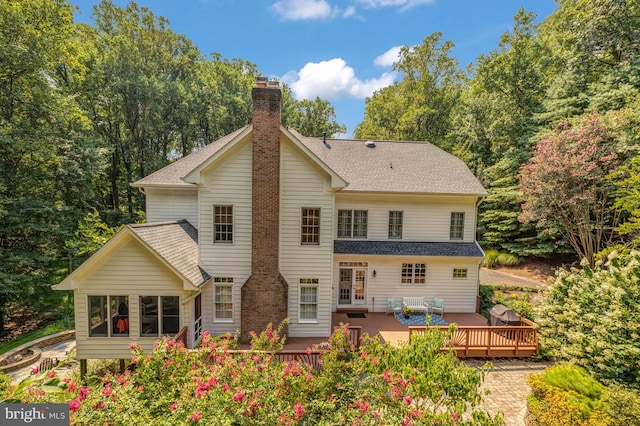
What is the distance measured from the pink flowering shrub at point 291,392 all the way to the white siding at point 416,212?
8.91 meters

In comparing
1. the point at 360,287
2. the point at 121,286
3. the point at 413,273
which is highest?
the point at 121,286

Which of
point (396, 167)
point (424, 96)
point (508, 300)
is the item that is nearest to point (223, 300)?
point (396, 167)

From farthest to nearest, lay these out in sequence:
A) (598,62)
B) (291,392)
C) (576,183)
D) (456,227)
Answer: (598,62) → (576,183) → (456,227) → (291,392)

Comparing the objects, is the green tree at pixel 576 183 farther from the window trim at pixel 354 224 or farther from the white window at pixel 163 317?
the white window at pixel 163 317

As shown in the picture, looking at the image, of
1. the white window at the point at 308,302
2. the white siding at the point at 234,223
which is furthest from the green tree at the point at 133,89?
the white window at the point at 308,302

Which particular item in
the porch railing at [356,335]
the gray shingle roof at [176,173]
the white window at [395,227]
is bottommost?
the porch railing at [356,335]

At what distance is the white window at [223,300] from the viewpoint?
1095 cm

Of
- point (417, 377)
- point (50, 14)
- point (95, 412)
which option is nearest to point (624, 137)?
point (417, 377)

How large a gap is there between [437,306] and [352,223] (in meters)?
6.19

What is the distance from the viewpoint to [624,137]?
1522 centimetres

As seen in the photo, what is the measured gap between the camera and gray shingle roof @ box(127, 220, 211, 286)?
358 inches

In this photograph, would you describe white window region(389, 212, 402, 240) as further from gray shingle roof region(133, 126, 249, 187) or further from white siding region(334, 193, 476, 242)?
gray shingle roof region(133, 126, 249, 187)

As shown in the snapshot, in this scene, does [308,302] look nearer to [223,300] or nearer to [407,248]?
[223,300]

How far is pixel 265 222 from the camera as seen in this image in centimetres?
1036
